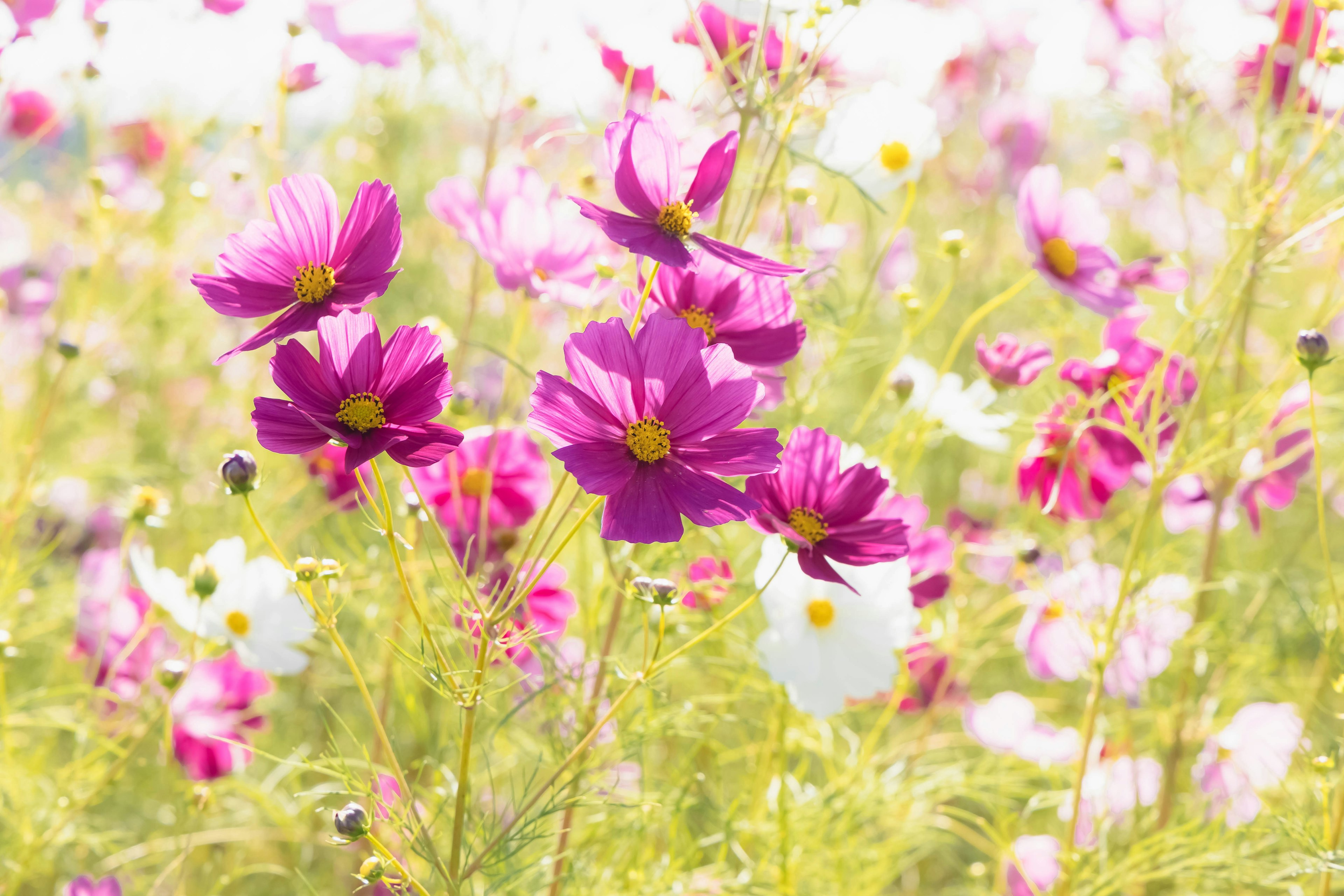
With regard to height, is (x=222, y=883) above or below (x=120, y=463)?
below

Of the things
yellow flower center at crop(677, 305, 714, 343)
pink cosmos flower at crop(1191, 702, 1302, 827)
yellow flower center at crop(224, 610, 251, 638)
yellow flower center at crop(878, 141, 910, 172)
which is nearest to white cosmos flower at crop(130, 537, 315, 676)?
yellow flower center at crop(224, 610, 251, 638)

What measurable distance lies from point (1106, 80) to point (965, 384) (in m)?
0.50

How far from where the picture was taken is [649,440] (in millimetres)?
460

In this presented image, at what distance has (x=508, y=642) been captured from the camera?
1.46 feet

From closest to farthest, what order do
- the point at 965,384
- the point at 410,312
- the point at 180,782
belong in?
the point at 180,782 < the point at 410,312 < the point at 965,384

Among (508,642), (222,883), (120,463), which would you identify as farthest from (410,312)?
(508,642)

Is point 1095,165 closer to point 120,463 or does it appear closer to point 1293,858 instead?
point 1293,858

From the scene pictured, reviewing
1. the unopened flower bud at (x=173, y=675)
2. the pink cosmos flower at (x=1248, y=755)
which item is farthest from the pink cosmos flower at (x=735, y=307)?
the pink cosmos flower at (x=1248, y=755)

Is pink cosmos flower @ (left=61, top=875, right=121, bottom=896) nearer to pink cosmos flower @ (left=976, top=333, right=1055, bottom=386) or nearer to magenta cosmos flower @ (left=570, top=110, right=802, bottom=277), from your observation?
magenta cosmos flower @ (left=570, top=110, right=802, bottom=277)

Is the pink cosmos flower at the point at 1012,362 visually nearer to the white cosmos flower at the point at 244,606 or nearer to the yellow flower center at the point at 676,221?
the yellow flower center at the point at 676,221

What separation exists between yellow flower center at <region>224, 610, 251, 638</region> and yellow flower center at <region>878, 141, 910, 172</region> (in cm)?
63

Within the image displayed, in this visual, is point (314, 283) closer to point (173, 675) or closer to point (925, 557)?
point (173, 675)

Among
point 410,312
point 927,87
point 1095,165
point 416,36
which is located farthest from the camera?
point 1095,165

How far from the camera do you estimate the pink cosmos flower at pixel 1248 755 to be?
2.76 feet
